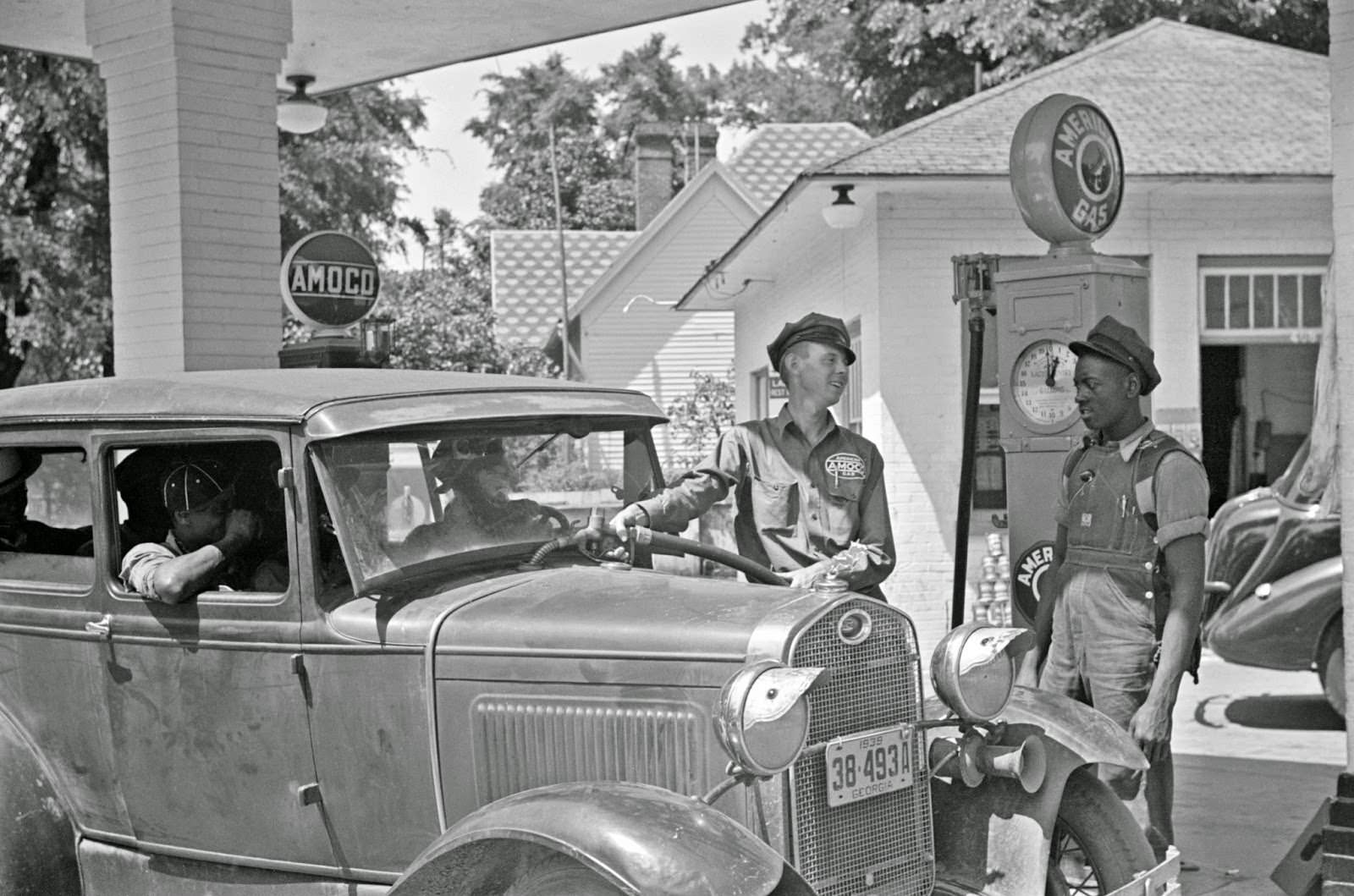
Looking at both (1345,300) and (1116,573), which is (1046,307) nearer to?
(1345,300)

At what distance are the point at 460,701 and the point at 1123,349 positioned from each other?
245 centimetres

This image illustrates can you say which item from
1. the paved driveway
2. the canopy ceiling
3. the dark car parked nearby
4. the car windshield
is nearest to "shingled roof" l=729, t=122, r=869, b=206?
the canopy ceiling

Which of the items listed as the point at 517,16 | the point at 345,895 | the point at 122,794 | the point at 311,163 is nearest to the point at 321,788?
the point at 345,895

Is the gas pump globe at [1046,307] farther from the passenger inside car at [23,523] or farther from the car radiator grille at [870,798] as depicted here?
the passenger inside car at [23,523]

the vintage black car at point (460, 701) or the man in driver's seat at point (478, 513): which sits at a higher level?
the man in driver's seat at point (478, 513)

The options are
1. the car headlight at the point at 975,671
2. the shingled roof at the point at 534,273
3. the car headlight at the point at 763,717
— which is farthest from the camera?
the shingled roof at the point at 534,273

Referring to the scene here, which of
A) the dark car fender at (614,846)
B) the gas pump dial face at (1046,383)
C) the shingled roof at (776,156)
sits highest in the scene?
the shingled roof at (776,156)

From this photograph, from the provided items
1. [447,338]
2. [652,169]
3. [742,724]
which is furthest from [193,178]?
[447,338]

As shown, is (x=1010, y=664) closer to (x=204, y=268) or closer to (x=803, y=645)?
(x=803, y=645)

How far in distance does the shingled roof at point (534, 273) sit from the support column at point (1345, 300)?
31.1 meters

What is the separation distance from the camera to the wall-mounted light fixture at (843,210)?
444 inches

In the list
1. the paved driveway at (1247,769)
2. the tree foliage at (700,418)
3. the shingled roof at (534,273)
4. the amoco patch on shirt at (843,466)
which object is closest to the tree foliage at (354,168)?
the tree foliage at (700,418)

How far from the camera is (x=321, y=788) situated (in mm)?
4074

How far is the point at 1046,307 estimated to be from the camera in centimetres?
616
